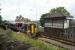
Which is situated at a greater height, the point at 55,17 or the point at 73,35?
the point at 55,17

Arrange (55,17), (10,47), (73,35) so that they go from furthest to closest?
(55,17) < (73,35) < (10,47)

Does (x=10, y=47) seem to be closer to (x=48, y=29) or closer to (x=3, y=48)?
(x=3, y=48)

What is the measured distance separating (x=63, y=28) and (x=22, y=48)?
965 inches

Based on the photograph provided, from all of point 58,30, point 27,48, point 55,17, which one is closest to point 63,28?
point 58,30

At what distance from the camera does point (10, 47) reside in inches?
264

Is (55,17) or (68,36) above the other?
(55,17)

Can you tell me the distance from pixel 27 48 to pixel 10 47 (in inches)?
52.3

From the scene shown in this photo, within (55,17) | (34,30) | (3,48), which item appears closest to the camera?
(3,48)

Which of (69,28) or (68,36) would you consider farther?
(69,28)

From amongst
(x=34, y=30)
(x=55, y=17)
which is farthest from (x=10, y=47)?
(x=55, y=17)

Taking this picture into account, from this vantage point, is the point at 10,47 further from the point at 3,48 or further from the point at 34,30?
the point at 34,30

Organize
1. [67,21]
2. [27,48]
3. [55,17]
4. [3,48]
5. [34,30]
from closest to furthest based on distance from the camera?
[27,48]
[3,48]
[34,30]
[67,21]
[55,17]

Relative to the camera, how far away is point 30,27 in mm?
28031

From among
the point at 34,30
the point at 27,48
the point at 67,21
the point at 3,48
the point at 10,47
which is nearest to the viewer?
the point at 27,48
